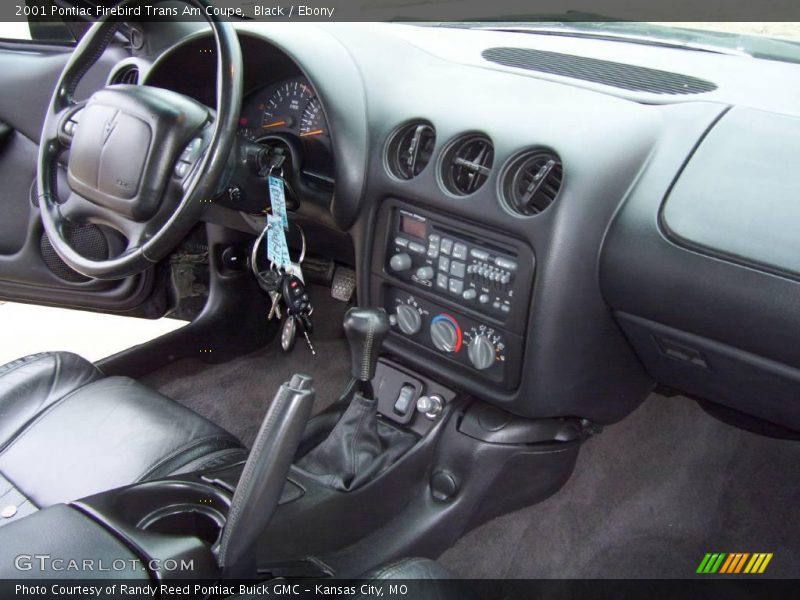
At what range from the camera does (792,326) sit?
1.03 m

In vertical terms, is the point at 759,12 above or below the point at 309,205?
above

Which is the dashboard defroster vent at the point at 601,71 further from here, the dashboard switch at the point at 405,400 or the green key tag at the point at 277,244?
the dashboard switch at the point at 405,400

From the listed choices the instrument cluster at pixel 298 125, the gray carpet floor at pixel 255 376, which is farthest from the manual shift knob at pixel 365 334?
the gray carpet floor at pixel 255 376

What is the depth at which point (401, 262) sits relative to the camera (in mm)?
1409

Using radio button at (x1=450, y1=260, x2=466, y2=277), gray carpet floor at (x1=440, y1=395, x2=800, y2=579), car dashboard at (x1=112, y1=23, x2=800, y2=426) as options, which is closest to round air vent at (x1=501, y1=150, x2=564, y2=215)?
car dashboard at (x1=112, y1=23, x2=800, y2=426)

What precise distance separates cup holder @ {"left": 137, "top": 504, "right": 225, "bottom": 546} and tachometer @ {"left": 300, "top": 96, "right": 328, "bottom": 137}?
738 mm

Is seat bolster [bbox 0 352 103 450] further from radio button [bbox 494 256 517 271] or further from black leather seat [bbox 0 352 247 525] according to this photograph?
radio button [bbox 494 256 517 271]

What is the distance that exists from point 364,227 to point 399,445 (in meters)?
0.44

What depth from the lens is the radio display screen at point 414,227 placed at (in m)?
1.37

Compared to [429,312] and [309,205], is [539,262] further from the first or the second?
[309,205]

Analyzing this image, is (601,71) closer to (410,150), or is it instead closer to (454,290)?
(410,150)

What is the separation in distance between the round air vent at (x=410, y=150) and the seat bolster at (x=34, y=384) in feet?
2.48

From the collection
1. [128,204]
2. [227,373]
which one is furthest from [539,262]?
[227,373]

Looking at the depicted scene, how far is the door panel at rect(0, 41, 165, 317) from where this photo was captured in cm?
202
